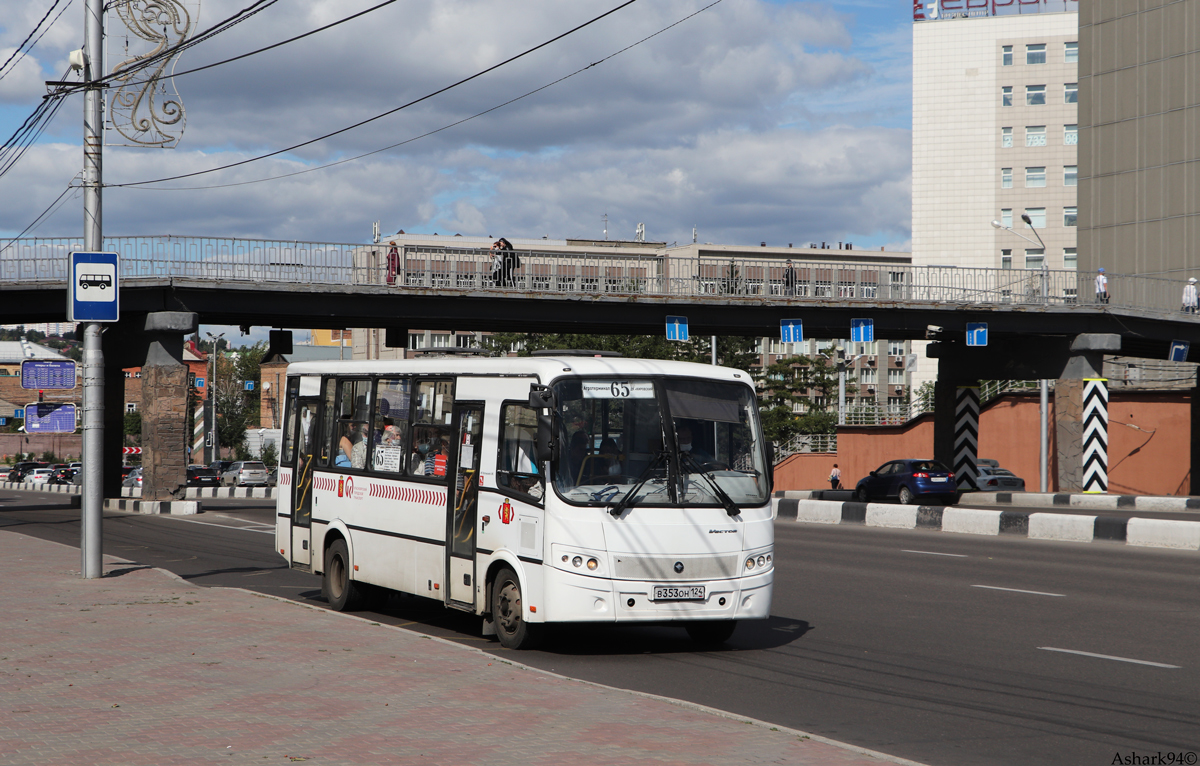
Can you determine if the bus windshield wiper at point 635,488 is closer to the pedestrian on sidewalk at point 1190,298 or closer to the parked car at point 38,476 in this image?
the pedestrian on sidewalk at point 1190,298

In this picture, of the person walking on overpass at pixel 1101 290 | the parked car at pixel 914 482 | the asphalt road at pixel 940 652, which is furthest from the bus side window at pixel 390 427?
the person walking on overpass at pixel 1101 290

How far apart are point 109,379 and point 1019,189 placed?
68.5 m

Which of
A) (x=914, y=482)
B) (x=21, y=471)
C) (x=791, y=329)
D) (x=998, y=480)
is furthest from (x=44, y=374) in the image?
(x=21, y=471)

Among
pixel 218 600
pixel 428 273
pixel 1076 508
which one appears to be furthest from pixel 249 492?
pixel 218 600

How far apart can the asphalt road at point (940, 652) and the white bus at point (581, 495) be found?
521mm

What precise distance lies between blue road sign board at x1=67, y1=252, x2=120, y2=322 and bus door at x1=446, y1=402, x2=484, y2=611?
5.69m

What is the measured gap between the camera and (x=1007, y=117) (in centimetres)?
8862

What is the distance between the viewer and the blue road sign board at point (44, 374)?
4334cm

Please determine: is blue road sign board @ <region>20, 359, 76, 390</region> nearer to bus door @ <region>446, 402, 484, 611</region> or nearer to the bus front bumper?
bus door @ <region>446, 402, 484, 611</region>

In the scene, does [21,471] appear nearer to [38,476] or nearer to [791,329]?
[38,476]

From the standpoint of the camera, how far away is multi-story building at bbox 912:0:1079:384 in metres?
87.6

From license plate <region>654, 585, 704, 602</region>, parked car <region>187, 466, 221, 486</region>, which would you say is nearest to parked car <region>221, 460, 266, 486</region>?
parked car <region>187, 466, 221, 486</region>

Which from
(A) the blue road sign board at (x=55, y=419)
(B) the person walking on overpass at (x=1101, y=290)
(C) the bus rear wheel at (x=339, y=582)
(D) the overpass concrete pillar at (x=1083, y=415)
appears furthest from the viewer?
(A) the blue road sign board at (x=55, y=419)

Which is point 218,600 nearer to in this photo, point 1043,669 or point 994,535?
point 1043,669
